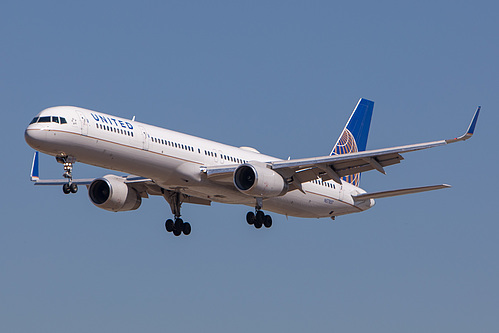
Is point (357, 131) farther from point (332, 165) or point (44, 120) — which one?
point (44, 120)

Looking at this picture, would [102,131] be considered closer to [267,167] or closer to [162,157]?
[162,157]

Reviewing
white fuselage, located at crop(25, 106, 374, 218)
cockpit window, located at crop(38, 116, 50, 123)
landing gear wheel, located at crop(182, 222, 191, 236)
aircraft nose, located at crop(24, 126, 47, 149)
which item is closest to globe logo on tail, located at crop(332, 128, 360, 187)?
white fuselage, located at crop(25, 106, 374, 218)

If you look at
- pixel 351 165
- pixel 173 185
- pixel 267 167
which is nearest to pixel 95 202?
pixel 173 185

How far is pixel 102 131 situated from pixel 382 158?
44.4 ft

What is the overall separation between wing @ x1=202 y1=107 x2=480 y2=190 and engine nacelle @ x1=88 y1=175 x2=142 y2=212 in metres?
6.02

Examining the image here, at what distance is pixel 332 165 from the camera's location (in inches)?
1855

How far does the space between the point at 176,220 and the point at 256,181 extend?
24.7 ft

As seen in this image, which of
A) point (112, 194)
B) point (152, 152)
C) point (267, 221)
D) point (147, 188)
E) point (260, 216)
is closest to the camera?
point (152, 152)

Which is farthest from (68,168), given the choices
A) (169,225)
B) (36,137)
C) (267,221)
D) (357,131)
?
(357,131)

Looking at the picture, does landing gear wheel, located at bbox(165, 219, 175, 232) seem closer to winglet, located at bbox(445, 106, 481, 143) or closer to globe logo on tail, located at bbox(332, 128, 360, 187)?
globe logo on tail, located at bbox(332, 128, 360, 187)

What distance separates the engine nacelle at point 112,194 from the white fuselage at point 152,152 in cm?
405

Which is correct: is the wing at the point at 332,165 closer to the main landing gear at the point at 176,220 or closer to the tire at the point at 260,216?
the tire at the point at 260,216

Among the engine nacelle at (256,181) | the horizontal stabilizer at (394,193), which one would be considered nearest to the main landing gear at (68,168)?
the engine nacelle at (256,181)

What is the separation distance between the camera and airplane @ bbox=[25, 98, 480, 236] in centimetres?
4216
